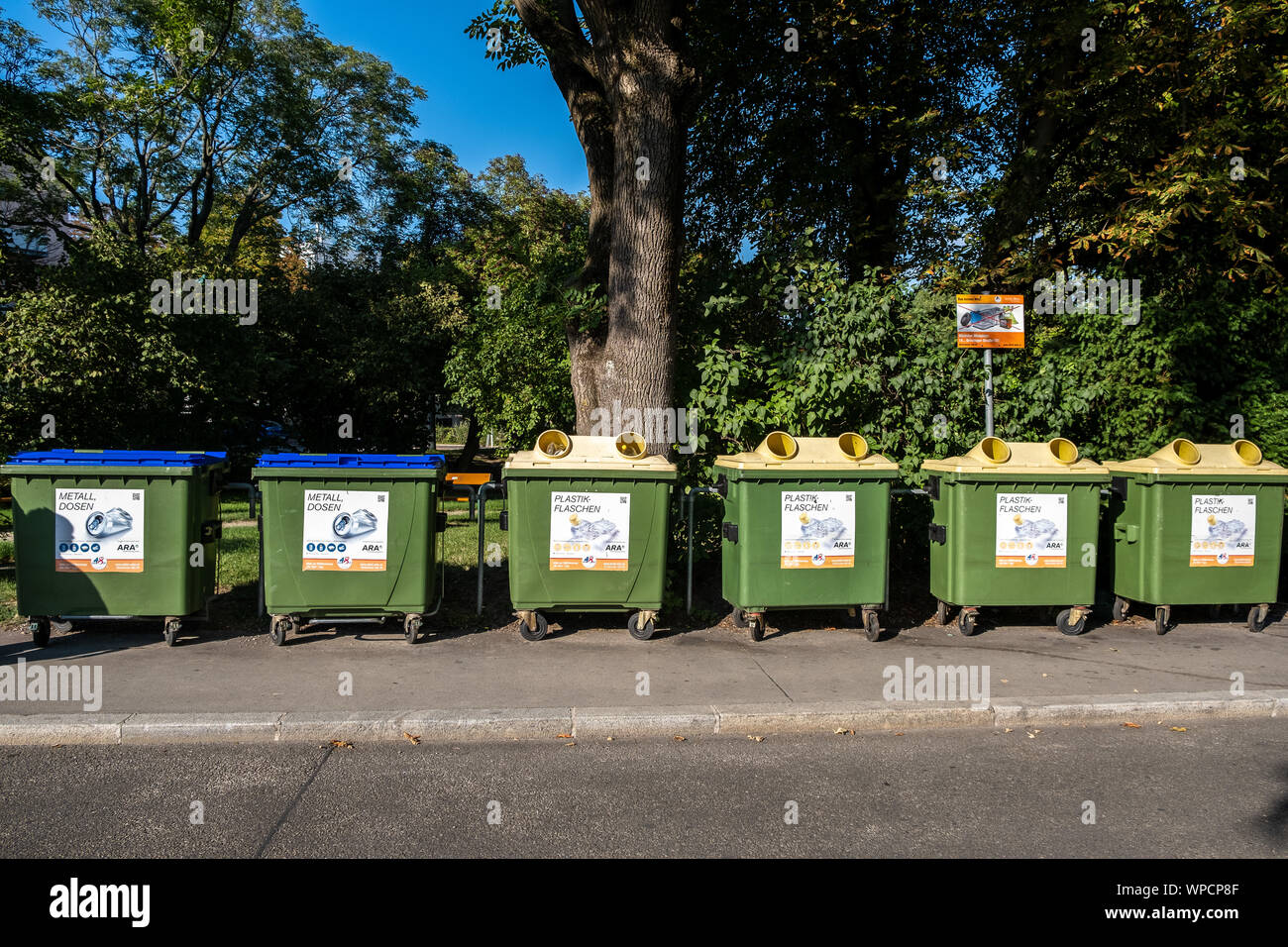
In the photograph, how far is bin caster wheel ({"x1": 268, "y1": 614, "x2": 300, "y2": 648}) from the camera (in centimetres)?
608

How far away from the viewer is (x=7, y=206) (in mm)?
21828

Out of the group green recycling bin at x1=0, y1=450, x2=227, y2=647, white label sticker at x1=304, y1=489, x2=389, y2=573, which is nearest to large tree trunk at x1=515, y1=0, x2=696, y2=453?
white label sticker at x1=304, y1=489, x2=389, y2=573

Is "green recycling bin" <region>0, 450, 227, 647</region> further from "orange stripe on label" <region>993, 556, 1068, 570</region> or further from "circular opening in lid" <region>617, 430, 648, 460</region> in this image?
"orange stripe on label" <region>993, 556, 1068, 570</region>

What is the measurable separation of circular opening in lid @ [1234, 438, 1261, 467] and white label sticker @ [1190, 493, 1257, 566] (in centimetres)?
31

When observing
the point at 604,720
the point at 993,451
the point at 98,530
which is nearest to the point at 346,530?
the point at 98,530

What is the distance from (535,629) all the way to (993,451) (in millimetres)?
3913

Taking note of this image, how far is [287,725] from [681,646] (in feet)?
9.35

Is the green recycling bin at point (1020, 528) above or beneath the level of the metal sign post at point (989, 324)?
beneath

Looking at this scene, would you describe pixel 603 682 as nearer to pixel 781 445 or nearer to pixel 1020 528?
pixel 781 445

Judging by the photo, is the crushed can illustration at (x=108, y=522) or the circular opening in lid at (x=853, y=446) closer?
the crushed can illustration at (x=108, y=522)

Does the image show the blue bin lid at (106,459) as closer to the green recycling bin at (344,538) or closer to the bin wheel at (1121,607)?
the green recycling bin at (344,538)

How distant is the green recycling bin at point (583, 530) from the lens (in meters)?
6.28

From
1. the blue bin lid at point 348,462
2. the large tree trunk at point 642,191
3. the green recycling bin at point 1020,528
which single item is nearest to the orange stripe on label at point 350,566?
the blue bin lid at point 348,462
